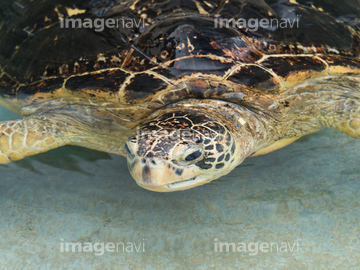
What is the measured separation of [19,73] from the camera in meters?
2.97

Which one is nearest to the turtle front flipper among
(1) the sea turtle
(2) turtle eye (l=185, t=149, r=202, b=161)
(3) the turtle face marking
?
(1) the sea turtle

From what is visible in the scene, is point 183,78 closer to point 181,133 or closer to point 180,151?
point 181,133

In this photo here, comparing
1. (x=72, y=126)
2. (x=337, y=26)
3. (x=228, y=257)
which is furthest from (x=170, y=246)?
(x=337, y=26)

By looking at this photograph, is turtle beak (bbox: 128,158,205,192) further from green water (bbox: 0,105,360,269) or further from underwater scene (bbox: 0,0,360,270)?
green water (bbox: 0,105,360,269)

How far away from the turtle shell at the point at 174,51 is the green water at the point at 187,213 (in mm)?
827

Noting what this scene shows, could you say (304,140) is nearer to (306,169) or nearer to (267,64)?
(306,169)

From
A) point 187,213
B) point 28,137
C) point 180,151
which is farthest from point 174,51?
point 28,137

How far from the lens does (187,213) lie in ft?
8.45

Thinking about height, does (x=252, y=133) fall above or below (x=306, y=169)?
above

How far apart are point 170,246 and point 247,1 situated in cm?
229

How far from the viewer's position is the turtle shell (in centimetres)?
245

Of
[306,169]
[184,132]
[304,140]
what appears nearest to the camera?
[184,132]

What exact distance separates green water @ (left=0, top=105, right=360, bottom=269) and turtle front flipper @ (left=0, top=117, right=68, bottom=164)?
336 millimetres

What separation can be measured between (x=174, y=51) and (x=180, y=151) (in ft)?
2.97
